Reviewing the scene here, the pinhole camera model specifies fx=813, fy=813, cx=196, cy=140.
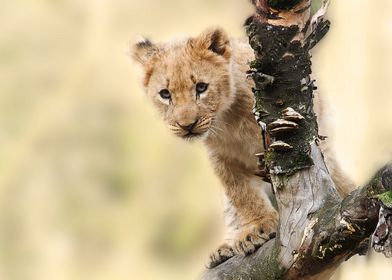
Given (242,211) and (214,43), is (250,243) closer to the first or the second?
(242,211)

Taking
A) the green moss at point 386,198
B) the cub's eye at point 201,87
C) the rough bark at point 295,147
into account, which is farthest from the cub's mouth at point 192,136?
the green moss at point 386,198

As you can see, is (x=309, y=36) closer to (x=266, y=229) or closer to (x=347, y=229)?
(x=347, y=229)

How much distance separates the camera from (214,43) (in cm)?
237

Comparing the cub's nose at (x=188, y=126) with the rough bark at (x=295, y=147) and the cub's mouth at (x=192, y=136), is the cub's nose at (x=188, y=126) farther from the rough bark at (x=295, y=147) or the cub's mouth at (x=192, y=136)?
the rough bark at (x=295, y=147)

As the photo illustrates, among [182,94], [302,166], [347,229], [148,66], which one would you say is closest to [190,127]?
[182,94]

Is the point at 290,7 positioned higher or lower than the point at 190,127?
lower

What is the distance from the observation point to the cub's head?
2158 mm

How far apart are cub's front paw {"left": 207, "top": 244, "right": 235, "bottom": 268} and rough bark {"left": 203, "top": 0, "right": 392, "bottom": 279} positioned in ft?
1.36

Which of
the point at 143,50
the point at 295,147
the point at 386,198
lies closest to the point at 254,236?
the point at 295,147

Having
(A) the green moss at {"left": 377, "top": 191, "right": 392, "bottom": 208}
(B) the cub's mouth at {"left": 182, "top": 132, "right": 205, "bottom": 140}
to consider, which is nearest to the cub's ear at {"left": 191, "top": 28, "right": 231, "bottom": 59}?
(B) the cub's mouth at {"left": 182, "top": 132, "right": 205, "bottom": 140}

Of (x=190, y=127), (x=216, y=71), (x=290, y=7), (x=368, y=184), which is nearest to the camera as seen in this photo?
(x=368, y=184)

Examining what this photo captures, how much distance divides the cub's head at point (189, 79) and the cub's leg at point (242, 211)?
0.69 ft

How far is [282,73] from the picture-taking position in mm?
1584

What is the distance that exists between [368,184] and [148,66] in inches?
44.8
